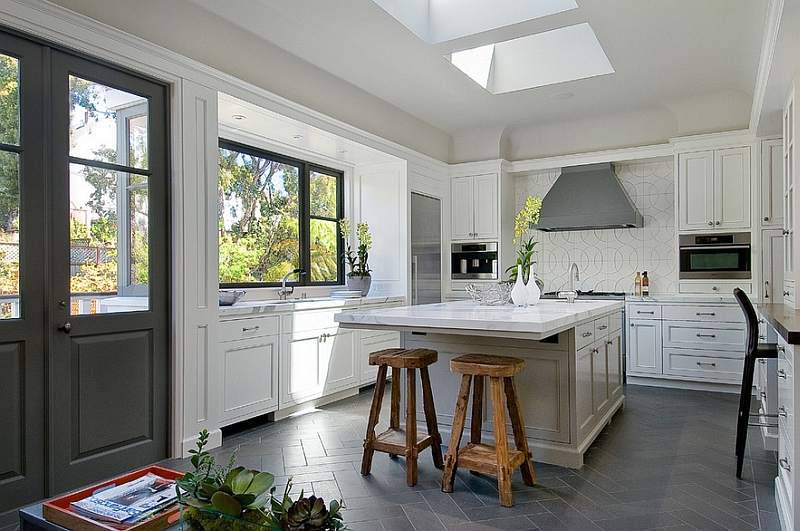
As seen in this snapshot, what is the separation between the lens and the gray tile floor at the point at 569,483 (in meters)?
2.51

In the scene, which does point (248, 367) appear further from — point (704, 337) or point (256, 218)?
point (704, 337)

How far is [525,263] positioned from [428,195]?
2.64 meters

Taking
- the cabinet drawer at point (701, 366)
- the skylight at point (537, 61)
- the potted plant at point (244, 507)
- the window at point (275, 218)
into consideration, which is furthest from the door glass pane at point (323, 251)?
the potted plant at point (244, 507)

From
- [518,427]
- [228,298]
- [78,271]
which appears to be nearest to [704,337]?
[518,427]

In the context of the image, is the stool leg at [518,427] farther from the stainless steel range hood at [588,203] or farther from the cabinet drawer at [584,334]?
the stainless steel range hood at [588,203]

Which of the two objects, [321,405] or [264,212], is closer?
[321,405]

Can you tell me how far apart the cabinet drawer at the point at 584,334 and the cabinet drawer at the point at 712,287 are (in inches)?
94.9

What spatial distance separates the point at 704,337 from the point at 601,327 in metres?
1.99

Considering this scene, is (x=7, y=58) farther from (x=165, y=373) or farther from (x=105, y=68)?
(x=165, y=373)

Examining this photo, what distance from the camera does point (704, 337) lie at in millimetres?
5246

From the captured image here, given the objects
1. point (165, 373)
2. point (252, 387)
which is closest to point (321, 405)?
point (252, 387)

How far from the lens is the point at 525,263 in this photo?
12.7 feet

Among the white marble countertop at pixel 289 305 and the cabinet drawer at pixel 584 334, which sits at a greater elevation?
the white marble countertop at pixel 289 305

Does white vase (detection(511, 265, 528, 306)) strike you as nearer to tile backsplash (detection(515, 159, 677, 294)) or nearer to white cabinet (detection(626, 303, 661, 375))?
white cabinet (detection(626, 303, 661, 375))
